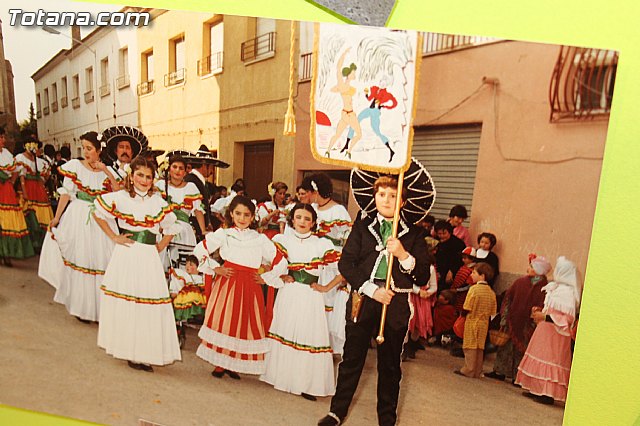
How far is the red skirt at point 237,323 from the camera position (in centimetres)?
184

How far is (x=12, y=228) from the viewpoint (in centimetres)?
205

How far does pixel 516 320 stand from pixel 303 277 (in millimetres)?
923

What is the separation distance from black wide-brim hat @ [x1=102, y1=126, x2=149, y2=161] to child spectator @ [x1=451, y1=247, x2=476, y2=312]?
5.01 ft

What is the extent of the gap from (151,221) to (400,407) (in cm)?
144

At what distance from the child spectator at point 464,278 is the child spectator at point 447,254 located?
0.02 metres

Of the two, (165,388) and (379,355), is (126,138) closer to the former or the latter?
(165,388)

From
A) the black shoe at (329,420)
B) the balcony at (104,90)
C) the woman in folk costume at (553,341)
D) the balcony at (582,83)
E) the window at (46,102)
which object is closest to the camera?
the balcony at (582,83)

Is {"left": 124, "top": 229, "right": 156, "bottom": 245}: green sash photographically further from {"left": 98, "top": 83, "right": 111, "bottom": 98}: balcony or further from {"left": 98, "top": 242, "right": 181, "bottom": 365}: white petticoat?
{"left": 98, "top": 83, "right": 111, "bottom": 98}: balcony

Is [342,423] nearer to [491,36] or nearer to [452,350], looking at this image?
[452,350]

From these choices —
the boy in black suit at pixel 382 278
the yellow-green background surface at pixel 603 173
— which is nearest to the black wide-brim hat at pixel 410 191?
the boy in black suit at pixel 382 278

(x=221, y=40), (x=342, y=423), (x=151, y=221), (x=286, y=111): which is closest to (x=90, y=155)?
(x=151, y=221)

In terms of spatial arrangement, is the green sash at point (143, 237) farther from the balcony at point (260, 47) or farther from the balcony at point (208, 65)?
the balcony at point (260, 47)

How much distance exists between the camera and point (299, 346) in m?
1.81

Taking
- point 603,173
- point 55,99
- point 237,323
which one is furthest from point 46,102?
point 603,173
